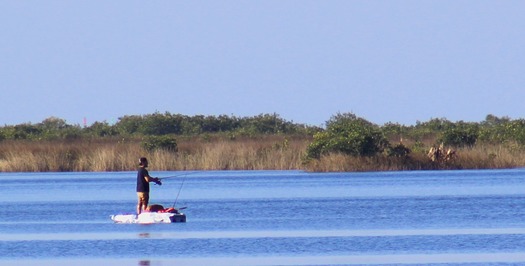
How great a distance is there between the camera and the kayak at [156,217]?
112 ft

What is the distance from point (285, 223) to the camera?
111 feet

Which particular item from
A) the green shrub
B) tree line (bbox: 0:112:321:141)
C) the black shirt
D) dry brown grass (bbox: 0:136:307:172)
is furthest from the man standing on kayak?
tree line (bbox: 0:112:321:141)

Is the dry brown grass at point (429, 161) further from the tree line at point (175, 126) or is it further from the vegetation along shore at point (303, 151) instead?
the tree line at point (175, 126)

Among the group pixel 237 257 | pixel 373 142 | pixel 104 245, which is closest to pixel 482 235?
pixel 237 257

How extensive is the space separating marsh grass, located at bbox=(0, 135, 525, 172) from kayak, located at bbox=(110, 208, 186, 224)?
2522 centimetres

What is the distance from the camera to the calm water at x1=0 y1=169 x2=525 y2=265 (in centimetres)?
2609

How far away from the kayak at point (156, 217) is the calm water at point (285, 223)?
205 mm

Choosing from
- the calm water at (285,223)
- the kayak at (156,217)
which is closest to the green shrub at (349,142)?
the calm water at (285,223)

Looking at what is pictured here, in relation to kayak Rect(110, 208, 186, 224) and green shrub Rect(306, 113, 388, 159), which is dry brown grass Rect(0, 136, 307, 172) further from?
kayak Rect(110, 208, 186, 224)

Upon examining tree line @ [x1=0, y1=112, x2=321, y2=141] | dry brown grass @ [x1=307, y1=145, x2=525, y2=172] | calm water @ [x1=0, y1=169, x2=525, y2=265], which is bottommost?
calm water @ [x1=0, y1=169, x2=525, y2=265]

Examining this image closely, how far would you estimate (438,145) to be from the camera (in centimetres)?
6216

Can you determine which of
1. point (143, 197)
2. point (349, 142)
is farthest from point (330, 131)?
point (143, 197)

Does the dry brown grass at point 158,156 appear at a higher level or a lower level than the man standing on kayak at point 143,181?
higher

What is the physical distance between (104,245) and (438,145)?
34.8 metres
